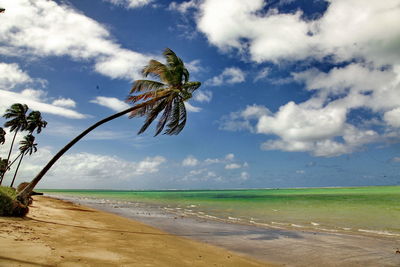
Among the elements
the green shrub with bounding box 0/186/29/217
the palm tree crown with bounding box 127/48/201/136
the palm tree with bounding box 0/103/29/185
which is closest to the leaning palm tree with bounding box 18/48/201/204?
the palm tree crown with bounding box 127/48/201/136

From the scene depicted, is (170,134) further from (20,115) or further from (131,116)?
(20,115)

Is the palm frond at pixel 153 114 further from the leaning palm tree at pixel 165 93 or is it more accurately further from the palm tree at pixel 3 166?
the palm tree at pixel 3 166

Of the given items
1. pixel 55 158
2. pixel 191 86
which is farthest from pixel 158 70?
pixel 55 158

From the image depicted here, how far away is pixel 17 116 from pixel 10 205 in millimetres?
43515

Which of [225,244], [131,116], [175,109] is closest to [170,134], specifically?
[175,109]

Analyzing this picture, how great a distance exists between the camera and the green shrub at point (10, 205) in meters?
12.8

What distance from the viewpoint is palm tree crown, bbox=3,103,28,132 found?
4791 cm

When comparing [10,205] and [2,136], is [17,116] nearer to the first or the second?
[2,136]

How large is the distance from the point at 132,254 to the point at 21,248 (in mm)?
3167

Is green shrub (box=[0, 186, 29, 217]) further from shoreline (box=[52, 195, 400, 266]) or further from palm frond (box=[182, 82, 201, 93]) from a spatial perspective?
palm frond (box=[182, 82, 201, 93])

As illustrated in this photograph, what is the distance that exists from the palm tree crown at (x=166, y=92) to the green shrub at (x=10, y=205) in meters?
8.11

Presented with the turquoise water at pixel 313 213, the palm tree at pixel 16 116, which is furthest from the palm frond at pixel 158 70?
the palm tree at pixel 16 116

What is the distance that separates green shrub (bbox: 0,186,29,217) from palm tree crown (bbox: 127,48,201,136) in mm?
8108

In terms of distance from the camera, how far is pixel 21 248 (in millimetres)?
7281
